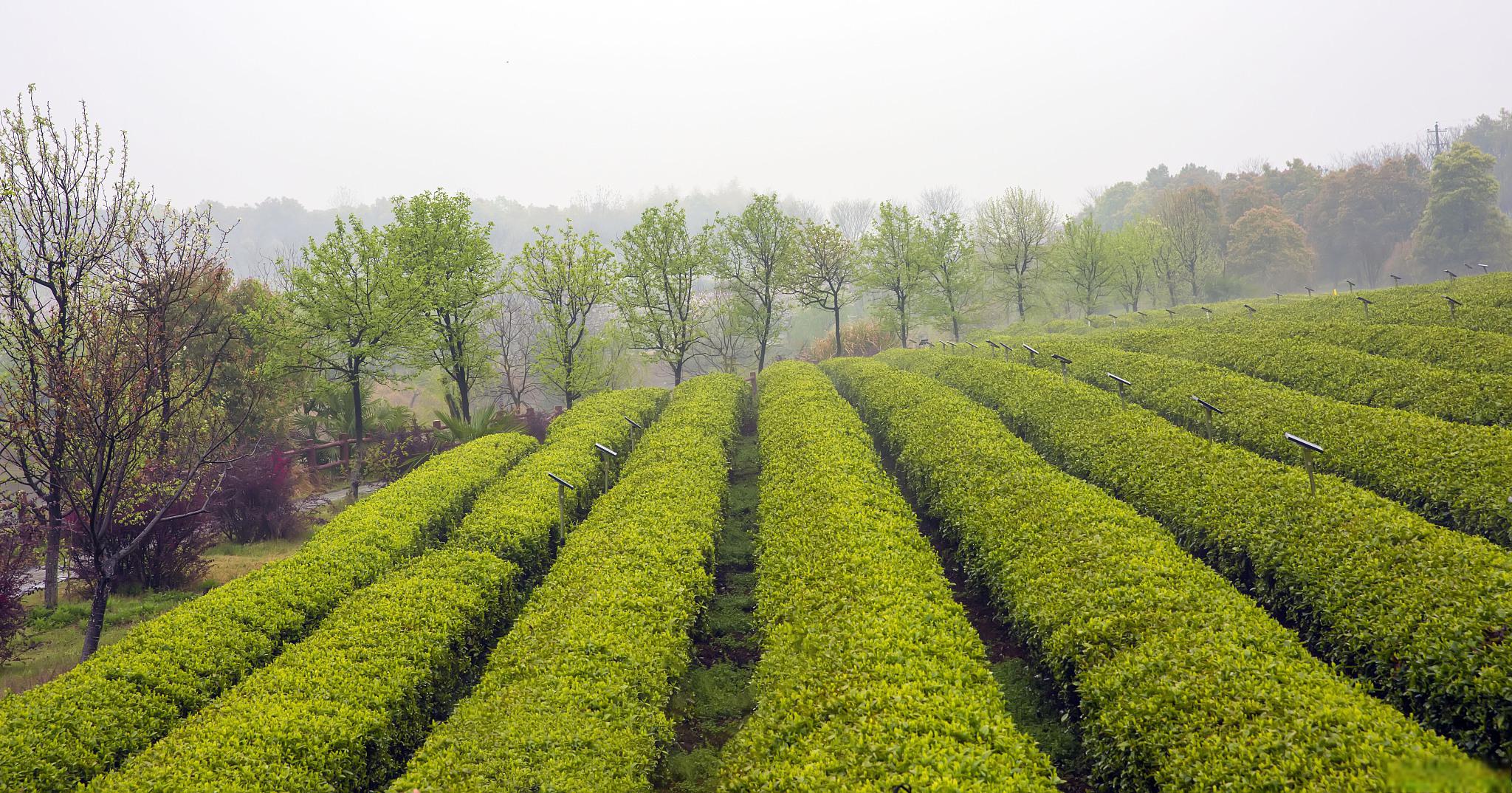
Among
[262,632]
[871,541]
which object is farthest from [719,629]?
[262,632]

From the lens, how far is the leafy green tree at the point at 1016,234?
4288 cm

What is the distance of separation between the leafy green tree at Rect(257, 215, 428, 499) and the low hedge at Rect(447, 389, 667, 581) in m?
5.50

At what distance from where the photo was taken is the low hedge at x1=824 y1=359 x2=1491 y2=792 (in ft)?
14.6

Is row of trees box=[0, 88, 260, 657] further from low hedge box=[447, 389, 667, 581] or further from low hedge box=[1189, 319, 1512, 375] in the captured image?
low hedge box=[1189, 319, 1512, 375]

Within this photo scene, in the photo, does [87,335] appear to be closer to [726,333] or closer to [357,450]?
[357,450]

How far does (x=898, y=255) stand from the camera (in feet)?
122

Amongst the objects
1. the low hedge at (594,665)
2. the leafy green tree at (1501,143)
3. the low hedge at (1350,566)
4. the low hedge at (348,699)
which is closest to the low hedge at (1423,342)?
the low hedge at (1350,566)

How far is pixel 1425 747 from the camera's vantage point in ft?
14.3

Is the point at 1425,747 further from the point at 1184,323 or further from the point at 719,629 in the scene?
the point at 1184,323

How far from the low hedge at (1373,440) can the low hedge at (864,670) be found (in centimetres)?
654

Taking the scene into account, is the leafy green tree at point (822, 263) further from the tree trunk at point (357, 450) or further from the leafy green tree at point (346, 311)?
the tree trunk at point (357, 450)

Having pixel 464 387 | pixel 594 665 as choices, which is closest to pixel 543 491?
pixel 594 665

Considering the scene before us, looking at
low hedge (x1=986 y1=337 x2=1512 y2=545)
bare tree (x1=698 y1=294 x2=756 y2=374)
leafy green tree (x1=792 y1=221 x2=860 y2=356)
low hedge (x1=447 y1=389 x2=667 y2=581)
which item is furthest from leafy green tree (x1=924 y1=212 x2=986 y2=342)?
low hedge (x1=447 y1=389 x2=667 y2=581)

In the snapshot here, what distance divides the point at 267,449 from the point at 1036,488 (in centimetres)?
2189
